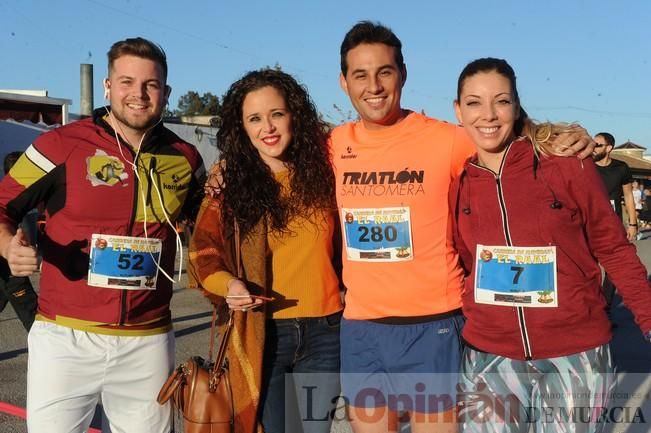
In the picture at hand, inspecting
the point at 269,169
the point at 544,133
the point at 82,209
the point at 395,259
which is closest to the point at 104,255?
the point at 82,209

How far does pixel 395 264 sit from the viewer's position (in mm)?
2936

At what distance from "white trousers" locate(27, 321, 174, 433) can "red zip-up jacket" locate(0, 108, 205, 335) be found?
0.21 feet

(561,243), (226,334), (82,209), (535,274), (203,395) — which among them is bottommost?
(203,395)

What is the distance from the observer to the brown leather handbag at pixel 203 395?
289cm

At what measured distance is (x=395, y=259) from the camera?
9.63 feet

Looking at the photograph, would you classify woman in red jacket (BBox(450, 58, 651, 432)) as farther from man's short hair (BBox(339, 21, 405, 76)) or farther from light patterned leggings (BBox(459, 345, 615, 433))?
man's short hair (BBox(339, 21, 405, 76))

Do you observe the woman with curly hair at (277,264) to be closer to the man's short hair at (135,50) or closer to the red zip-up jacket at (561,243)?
the man's short hair at (135,50)

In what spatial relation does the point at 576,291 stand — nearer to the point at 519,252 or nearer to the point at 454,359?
the point at 519,252

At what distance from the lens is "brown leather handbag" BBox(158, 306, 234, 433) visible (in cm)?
289

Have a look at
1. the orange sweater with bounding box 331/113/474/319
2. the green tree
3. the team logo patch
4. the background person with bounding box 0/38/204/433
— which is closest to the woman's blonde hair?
the orange sweater with bounding box 331/113/474/319

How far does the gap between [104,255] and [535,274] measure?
5.77ft

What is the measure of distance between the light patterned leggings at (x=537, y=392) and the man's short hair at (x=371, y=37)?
4.44 ft

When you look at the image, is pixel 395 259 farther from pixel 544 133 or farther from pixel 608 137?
pixel 608 137

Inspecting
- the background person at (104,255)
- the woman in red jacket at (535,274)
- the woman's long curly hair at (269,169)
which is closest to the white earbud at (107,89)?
the background person at (104,255)
